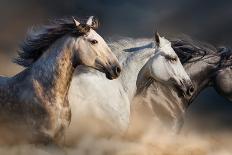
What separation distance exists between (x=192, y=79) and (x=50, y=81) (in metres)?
1.98

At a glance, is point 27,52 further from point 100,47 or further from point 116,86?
point 116,86

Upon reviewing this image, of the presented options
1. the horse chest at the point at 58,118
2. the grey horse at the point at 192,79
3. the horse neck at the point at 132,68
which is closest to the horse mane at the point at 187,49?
the grey horse at the point at 192,79

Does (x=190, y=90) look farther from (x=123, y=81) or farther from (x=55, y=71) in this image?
(x=55, y=71)

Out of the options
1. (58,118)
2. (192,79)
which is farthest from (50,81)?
(192,79)

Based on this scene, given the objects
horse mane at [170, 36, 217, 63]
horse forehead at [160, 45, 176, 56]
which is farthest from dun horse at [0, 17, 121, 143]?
horse mane at [170, 36, 217, 63]

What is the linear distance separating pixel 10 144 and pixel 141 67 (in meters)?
1.51

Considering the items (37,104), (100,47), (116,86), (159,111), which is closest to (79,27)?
(100,47)

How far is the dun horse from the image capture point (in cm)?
510

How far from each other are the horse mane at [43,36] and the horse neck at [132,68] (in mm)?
970

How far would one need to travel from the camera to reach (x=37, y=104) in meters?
5.11

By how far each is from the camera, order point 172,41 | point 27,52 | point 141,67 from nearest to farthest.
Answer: point 27,52 → point 141,67 → point 172,41

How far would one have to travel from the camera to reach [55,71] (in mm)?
A: 5195

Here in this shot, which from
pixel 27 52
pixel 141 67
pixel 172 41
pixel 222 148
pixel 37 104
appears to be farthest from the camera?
pixel 222 148

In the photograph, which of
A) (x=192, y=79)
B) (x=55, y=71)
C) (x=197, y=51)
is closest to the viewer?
(x=55, y=71)
